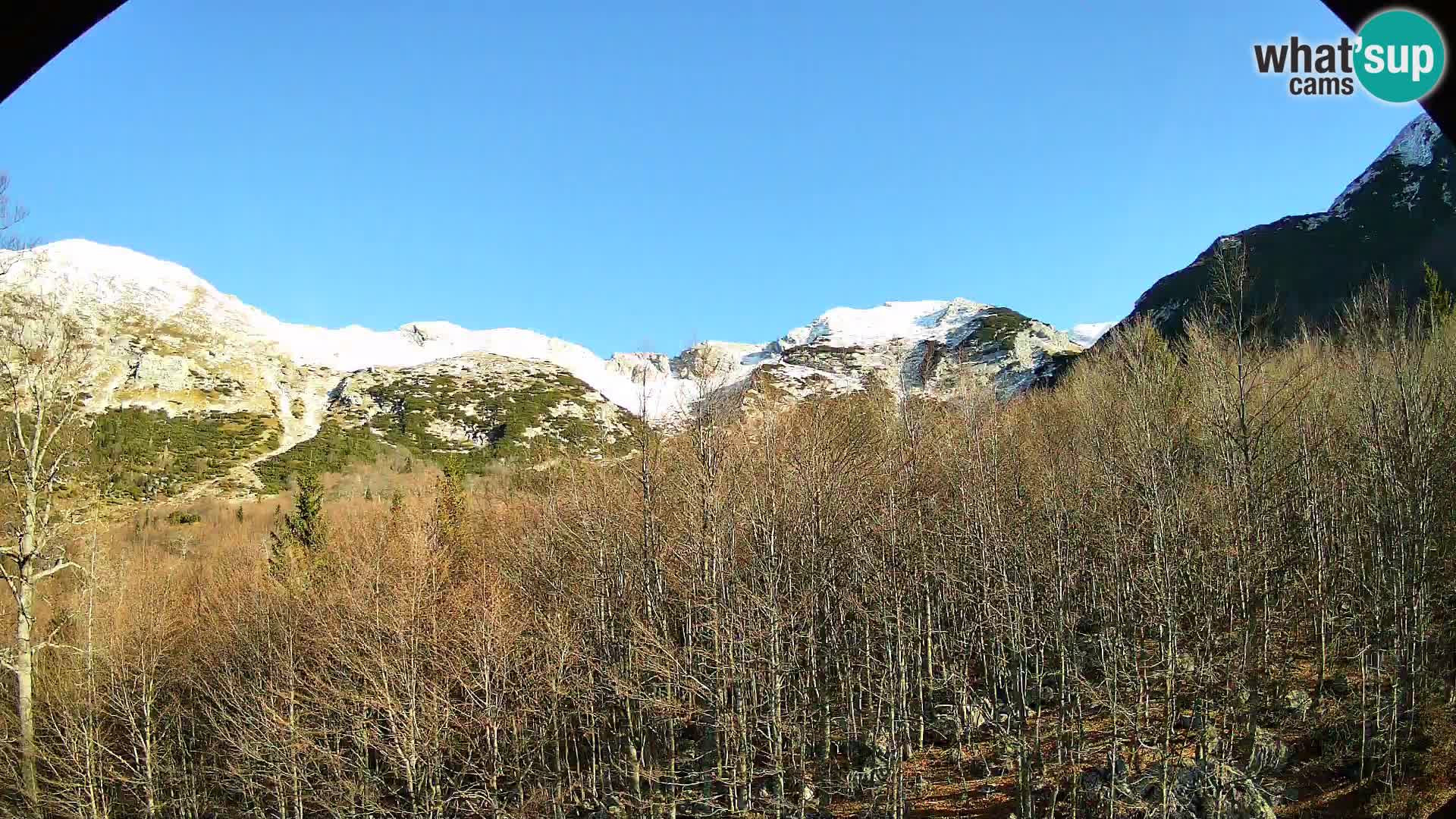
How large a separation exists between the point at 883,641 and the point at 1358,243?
284 feet

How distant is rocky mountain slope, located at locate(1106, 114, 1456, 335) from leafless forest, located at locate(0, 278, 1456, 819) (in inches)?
2162

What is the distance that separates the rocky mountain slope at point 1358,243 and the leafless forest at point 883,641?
54915mm

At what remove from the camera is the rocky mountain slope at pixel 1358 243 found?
71688 millimetres

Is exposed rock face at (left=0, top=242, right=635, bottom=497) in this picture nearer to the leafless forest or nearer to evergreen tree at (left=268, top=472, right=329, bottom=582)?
evergreen tree at (left=268, top=472, right=329, bottom=582)

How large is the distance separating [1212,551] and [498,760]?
1675 centimetres

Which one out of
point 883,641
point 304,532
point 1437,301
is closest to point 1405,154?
point 1437,301

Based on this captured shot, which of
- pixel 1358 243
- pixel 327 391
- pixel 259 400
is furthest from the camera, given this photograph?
pixel 327 391

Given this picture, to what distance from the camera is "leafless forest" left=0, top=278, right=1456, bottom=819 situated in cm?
1576

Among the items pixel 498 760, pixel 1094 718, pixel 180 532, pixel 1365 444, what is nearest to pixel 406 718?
pixel 498 760

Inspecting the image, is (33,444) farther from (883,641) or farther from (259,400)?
(259,400)

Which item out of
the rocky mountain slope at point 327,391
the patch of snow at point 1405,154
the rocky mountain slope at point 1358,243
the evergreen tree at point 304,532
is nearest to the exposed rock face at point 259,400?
the rocky mountain slope at point 327,391

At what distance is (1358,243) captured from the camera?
261ft

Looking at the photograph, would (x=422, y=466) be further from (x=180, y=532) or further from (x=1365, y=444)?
(x=1365, y=444)

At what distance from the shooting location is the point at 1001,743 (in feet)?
62.4
